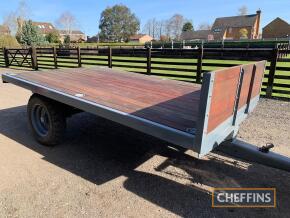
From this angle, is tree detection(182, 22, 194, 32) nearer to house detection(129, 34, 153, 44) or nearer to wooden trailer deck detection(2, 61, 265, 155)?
house detection(129, 34, 153, 44)

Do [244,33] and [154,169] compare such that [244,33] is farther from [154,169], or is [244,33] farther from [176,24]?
[154,169]

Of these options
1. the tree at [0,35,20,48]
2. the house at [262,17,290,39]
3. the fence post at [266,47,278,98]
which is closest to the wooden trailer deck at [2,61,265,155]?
the fence post at [266,47,278,98]

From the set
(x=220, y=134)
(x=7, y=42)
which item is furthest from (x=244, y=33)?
(x=220, y=134)

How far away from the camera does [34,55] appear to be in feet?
48.8

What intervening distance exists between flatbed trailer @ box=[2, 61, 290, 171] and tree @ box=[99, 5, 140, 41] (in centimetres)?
9338

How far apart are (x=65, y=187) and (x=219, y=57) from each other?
688 centimetres

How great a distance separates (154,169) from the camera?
3.60 meters

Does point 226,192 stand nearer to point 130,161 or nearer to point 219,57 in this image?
point 130,161

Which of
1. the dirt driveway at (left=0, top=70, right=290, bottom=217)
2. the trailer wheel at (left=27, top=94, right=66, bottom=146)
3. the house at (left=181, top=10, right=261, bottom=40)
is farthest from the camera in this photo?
the house at (left=181, top=10, right=261, bottom=40)

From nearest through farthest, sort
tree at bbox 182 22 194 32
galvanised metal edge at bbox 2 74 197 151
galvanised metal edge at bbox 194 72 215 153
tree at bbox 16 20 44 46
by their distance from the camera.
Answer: galvanised metal edge at bbox 194 72 215 153
galvanised metal edge at bbox 2 74 197 151
tree at bbox 16 20 44 46
tree at bbox 182 22 194 32

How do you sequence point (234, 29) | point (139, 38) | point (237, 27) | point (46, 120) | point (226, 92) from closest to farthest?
point (226, 92) < point (46, 120) < point (237, 27) < point (234, 29) < point (139, 38)

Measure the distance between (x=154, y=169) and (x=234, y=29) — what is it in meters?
84.9

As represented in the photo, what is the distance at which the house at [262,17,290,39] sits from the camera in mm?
70125

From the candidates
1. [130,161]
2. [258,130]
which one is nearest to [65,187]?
[130,161]
